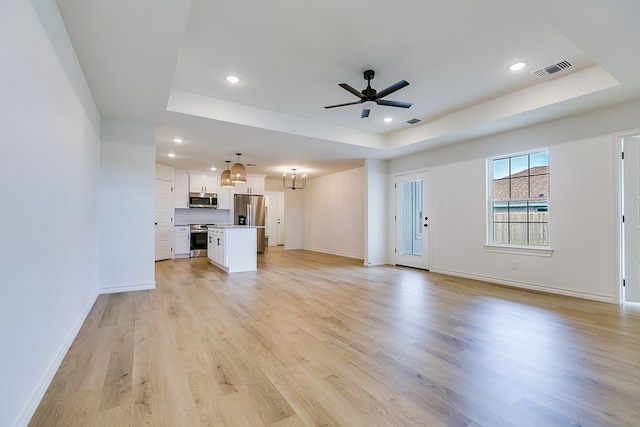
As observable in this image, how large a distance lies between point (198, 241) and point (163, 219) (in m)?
1.13

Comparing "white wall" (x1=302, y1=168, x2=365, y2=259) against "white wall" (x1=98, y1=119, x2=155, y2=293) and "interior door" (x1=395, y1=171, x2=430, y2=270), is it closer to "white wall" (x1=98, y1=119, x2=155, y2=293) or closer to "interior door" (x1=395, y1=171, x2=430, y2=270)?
"interior door" (x1=395, y1=171, x2=430, y2=270)

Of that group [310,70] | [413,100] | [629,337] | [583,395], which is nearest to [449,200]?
[413,100]

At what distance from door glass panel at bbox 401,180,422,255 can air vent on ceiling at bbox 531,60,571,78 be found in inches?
118

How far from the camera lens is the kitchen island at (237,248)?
224 inches

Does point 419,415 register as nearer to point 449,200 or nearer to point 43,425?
point 43,425

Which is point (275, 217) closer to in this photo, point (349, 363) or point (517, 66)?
point (517, 66)

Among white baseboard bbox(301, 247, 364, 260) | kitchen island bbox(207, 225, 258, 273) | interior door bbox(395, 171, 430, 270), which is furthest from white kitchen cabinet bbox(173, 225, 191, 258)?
interior door bbox(395, 171, 430, 270)

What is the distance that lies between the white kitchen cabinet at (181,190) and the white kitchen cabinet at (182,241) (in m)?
0.63

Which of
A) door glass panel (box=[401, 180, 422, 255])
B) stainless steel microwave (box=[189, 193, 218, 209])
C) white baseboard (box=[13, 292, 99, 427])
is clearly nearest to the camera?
white baseboard (box=[13, 292, 99, 427])

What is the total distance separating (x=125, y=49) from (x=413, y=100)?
347 cm

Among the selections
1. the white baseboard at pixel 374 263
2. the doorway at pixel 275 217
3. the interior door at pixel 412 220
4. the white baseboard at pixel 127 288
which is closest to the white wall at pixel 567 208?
the interior door at pixel 412 220

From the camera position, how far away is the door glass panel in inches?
245

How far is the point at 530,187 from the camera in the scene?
4500 mm

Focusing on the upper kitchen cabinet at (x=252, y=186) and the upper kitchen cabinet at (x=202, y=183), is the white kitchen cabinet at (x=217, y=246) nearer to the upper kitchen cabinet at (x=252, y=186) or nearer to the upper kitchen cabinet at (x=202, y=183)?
the upper kitchen cabinet at (x=202, y=183)
